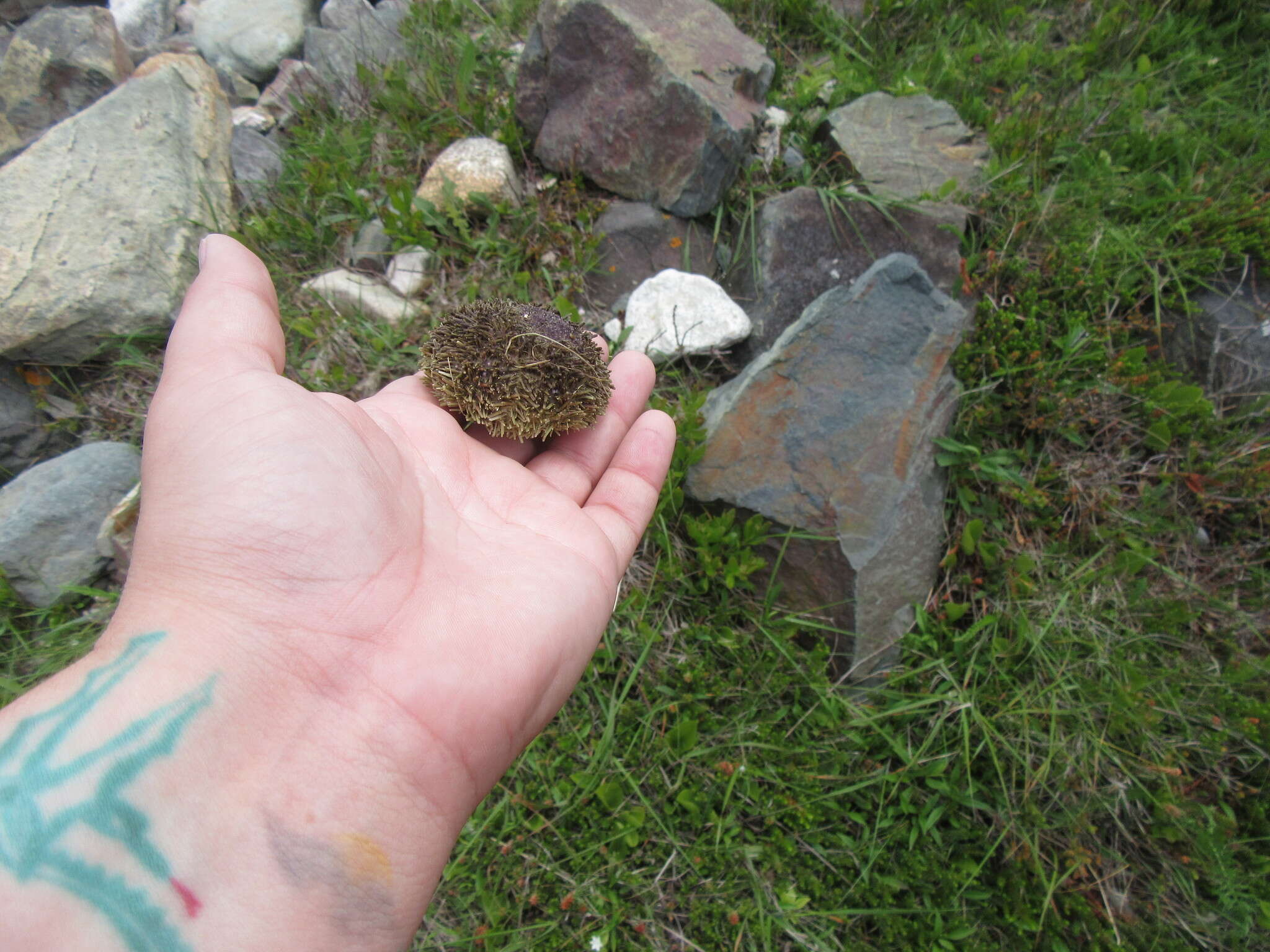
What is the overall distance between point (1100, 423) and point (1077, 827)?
2134mm

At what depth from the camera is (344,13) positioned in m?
6.21

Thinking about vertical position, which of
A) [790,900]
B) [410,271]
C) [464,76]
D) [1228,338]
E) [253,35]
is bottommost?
[790,900]

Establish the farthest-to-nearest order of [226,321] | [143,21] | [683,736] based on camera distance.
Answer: [143,21] → [683,736] → [226,321]

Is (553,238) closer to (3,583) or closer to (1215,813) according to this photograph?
(3,583)

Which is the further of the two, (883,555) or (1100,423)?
(1100,423)

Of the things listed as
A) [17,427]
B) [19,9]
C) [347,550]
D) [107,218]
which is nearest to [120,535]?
[17,427]

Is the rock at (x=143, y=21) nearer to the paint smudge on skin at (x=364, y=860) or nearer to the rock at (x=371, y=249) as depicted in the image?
the rock at (x=371, y=249)

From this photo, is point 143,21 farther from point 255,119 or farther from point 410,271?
point 410,271

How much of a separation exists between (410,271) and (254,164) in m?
1.75

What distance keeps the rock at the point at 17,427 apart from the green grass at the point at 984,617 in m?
0.27

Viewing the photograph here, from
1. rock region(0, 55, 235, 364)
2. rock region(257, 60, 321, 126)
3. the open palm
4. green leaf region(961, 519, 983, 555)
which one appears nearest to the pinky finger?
the open palm

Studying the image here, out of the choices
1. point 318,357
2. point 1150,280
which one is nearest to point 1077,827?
point 1150,280

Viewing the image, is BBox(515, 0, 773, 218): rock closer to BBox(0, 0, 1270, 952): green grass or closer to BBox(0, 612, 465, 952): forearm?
BBox(0, 0, 1270, 952): green grass

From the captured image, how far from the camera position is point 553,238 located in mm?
4492
